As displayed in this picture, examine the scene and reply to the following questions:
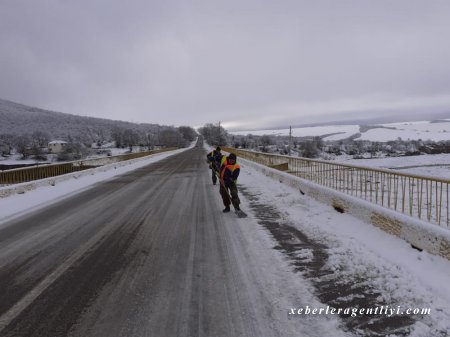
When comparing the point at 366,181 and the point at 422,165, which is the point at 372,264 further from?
the point at 422,165

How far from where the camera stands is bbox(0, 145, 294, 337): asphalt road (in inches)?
132

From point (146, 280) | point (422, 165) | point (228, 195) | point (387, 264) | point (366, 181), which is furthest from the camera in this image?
point (422, 165)

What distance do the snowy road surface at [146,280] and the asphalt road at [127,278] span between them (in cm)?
1

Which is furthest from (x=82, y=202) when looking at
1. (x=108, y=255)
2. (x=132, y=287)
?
(x=132, y=287)

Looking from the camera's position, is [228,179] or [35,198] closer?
[228,179]

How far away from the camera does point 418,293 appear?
3861mm

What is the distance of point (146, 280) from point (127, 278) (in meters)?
0.28

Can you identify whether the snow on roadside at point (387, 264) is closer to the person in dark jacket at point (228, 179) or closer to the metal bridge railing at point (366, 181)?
the metal bridge railing at point (366, 181)

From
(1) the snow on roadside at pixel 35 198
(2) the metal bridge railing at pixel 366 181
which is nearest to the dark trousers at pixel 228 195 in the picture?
(2) the metal bridge railing at pixel 366 181

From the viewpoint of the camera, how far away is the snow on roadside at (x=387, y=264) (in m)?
3.60

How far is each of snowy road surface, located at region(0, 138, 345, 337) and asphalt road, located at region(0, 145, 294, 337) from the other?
1 cm

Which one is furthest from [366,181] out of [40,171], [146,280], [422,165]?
[422,165]

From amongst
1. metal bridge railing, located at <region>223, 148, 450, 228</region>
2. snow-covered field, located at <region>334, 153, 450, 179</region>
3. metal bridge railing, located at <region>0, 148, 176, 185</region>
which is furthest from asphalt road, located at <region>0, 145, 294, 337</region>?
snow-covered field, located at <region>334, 153, 450, 179</region>

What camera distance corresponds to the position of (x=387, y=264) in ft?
15.5
